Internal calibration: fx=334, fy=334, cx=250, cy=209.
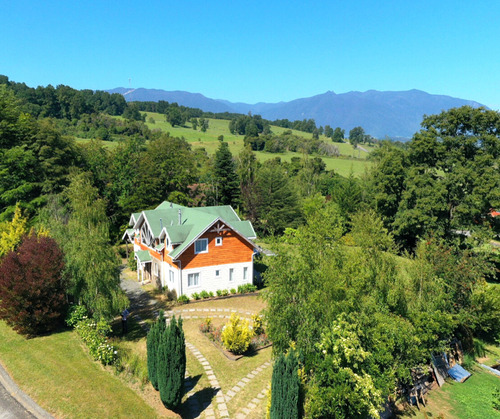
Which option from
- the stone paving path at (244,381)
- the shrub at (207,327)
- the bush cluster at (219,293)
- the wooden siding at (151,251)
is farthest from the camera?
the wooden siding at (151,251)

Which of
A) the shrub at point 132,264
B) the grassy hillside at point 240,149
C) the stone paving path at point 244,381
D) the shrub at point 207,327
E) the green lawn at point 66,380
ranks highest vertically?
the grassy hillside at point 240,149

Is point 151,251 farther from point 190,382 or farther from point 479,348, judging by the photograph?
point 479,348

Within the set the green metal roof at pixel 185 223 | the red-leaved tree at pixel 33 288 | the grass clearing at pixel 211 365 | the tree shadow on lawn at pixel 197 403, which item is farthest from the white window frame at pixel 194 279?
the tree shadow on lawn at pixel 197 403

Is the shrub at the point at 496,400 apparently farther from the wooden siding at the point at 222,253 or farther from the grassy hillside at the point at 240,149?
the grassy hillside at the point at 240,149

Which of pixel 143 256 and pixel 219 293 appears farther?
pixel 143 256

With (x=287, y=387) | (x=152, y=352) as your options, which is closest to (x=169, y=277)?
(x=152, y=352)

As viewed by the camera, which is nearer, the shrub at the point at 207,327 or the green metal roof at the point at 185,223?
the shrub at the point at 207,327

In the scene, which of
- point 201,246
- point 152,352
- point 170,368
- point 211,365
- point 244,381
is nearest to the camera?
point 170,368

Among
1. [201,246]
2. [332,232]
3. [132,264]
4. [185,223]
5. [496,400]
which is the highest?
[332,232]
